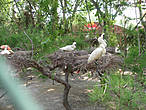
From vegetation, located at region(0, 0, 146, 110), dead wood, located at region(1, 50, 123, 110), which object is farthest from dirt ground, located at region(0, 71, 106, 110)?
vegetation, located at region(0, 0, 146, 110)

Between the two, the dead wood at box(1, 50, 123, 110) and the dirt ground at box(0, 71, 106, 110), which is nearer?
the dead wood at box(1, 50, 123, 110)

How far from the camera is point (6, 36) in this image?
9.18ft

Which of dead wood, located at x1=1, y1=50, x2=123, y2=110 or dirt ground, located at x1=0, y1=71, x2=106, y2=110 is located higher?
dead wood, located at x1=1, y1=50, x2=123, y2=110

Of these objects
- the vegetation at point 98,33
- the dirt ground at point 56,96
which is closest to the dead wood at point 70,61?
the vegetation at point 98,33

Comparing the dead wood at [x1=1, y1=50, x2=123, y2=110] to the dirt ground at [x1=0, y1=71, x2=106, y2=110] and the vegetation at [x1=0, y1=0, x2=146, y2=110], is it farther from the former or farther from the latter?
the dirt ground at [x1=0, y1=71, x2=106, y2=110]

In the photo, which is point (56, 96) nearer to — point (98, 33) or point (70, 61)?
point (70, 61)

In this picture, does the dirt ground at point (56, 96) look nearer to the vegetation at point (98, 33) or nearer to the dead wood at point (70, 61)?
the dead wood at point (70, 61)

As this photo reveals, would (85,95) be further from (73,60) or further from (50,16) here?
(50,16)

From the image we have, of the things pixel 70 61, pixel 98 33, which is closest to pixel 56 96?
pixel 70 61

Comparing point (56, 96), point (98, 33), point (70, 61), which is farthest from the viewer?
point (98, 33)

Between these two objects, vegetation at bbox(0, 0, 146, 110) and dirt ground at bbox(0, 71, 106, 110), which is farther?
dirt ground at bbox(0, 71, 106, 110)

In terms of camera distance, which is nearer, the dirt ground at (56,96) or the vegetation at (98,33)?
the vegetation at (98,33)

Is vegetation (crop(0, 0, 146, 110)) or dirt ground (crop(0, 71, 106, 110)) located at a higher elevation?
vegetation (crop(0, 0, 146, 110))

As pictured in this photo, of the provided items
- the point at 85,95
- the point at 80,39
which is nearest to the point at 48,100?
the point at 85,95
